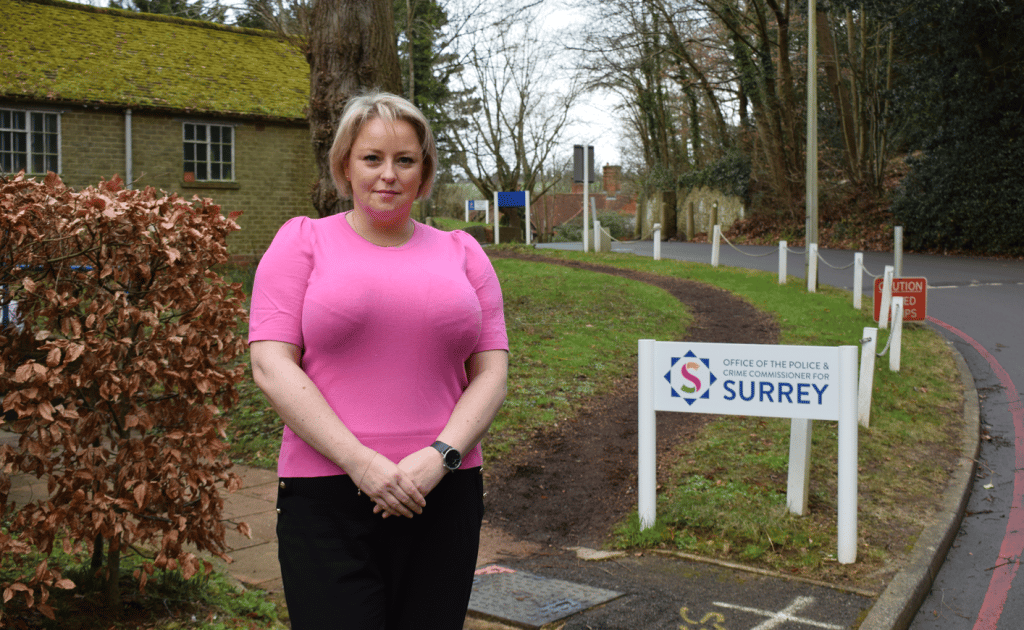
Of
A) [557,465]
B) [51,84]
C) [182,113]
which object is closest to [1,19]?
[51,84]

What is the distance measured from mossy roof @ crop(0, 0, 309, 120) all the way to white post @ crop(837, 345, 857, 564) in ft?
67.0

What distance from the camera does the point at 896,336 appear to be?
10305 millimetres

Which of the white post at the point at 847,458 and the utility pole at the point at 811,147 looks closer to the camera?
the white post at the point at 847,458

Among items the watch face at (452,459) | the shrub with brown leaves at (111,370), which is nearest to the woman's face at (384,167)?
the watch face at (452,459)

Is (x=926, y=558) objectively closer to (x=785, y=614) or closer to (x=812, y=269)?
(x=785, y=614)

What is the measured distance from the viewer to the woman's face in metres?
2.36

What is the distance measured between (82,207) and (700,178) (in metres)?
38.5

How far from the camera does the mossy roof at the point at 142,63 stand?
2120cm

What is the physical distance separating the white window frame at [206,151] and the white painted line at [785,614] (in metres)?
21.0

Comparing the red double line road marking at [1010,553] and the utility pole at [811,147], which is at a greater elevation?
the utility pole at [811,147]

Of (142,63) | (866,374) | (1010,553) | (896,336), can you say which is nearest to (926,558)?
(1010,553)

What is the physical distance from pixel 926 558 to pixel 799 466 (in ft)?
2.97

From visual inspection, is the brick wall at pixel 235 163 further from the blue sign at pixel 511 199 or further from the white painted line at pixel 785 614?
the white painted line at pixel 785 614

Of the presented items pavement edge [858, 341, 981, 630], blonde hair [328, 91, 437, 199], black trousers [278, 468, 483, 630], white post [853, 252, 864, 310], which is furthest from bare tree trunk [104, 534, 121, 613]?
white post [853, 252, 864, 310]
